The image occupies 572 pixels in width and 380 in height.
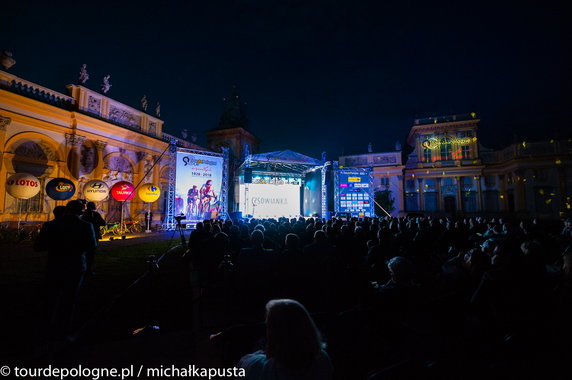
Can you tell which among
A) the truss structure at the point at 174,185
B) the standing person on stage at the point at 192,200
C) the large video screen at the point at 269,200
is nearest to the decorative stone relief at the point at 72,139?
the truss structure at the point at 174,185

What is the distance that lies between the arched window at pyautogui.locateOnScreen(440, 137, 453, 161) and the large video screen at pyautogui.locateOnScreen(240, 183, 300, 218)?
22.2 m

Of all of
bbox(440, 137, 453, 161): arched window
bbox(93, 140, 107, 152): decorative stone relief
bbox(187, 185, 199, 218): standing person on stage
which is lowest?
bbox(187, 185, 199, 218): standing person on stage

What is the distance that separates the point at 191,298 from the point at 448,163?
34.5 metres

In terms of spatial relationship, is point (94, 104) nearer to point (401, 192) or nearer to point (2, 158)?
point (2, 158)

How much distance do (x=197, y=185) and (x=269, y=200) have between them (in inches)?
223

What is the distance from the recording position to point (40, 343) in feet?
10.5

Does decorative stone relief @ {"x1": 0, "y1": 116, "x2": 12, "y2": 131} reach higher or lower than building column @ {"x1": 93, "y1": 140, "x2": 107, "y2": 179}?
higher

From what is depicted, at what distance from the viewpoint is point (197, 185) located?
15625 mm

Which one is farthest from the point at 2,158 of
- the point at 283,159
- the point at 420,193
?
the point at 420,193

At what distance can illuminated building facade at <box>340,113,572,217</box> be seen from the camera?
2722cm

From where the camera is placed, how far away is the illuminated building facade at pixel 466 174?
27.2 m

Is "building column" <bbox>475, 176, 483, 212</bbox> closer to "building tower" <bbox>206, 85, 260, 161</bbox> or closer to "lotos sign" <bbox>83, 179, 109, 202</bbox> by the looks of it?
"building tower" <bbox>206, 85, 260, 161</bbox>

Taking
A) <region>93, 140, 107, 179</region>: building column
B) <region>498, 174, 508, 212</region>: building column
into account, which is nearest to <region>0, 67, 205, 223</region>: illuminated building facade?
<region>93, 140, 107, 179</region>: building column

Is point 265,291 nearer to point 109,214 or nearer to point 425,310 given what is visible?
point 425,310
